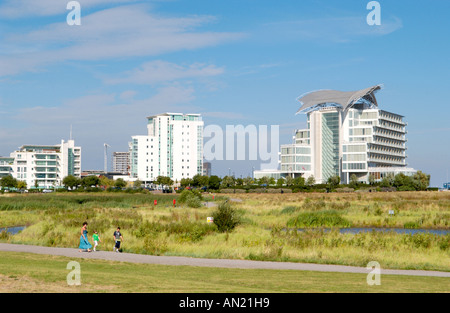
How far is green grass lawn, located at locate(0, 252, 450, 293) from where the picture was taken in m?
15.0

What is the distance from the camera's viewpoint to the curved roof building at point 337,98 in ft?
545

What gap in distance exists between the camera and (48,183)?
7569 inches

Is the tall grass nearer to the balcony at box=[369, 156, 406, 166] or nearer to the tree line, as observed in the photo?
the tree line

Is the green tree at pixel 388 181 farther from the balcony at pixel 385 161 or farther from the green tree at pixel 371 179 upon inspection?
the balcony at pixel 385 161

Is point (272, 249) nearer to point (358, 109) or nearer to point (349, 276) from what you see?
point (349, 276)

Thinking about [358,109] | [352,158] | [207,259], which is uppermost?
[358,109]

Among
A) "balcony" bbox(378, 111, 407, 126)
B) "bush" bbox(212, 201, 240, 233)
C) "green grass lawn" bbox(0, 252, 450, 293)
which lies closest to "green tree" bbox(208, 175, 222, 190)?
"balcony" bbox(378, 111, 407, 126)

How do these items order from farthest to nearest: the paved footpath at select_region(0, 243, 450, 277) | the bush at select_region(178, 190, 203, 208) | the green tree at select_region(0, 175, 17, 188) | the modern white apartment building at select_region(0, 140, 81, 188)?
the modern white apartment building at select_region(0, 140, 81, 188) < the green tree at select_region(0, 175, 17, 188) < the bush at select_region(178, 190, 203, 208) < the paved footpath at select_region(0, 243, 450, 277)

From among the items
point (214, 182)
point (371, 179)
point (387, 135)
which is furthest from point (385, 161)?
point (214, 182)

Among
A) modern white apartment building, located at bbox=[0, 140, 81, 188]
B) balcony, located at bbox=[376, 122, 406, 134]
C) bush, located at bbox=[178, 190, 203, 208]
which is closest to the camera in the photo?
bush, located at bbox=[178, 190, 203, 208]
